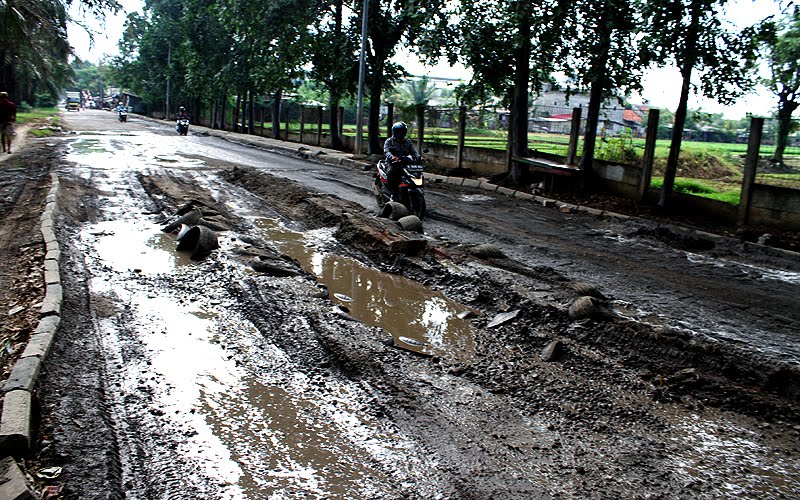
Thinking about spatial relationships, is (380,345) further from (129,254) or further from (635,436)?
(129,254)

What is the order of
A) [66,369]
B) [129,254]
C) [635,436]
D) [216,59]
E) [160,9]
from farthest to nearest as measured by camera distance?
[160,9]
[216,59]
[129,254]
[66,369]
[635,436]

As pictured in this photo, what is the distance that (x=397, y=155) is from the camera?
11.1 m

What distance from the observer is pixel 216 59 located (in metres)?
44.1

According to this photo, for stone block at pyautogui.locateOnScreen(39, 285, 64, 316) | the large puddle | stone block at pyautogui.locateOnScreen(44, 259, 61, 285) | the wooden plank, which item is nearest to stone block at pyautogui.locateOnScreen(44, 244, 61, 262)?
stone block at pyautogui.locateOnScreen(44, 259, 61, 285)

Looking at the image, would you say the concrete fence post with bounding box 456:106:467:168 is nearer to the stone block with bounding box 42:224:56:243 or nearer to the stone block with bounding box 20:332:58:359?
the stone block with bounding box 42:224:56:243

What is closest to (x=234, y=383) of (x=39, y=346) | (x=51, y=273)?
(x=39, y=346)

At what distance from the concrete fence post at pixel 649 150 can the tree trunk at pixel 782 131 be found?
248cm

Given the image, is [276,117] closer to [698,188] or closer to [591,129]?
[591,129]

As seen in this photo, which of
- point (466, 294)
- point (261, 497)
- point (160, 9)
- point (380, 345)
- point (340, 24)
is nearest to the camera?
point (261, 497)

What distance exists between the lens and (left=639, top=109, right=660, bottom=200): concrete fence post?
13250 millimetres

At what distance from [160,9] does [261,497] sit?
65.2 m

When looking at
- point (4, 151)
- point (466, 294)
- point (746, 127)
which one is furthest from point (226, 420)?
point (4, 151)

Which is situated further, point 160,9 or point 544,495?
point 160,9

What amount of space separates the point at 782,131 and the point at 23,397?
38.5 ft
